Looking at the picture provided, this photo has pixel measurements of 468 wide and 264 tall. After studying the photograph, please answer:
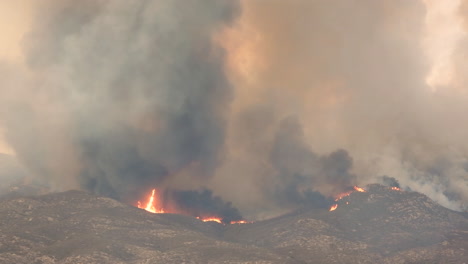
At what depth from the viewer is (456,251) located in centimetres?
15938

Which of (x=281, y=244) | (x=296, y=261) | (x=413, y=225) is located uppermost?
(x=413, y=225)

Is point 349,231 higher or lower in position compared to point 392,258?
higher

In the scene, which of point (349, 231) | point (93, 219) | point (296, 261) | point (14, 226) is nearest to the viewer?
point (296, 261)

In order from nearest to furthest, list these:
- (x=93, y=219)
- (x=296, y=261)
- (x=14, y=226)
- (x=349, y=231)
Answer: (x=296, y=261) < (x=14, y=226) < (x=93, y=219) < (x=349, y=231)

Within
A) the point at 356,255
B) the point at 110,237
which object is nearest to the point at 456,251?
the point at 356,255

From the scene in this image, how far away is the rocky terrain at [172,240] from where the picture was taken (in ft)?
488

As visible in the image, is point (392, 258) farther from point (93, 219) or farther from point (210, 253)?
point (93, 219)

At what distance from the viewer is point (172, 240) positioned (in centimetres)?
17138

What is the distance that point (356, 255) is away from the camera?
6427 inches

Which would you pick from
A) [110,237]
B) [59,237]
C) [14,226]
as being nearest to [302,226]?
[110,237]

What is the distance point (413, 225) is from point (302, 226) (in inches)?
1723

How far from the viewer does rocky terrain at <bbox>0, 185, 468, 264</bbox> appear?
488 ft

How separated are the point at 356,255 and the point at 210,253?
46956mm

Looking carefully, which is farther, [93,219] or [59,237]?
[93,219]
